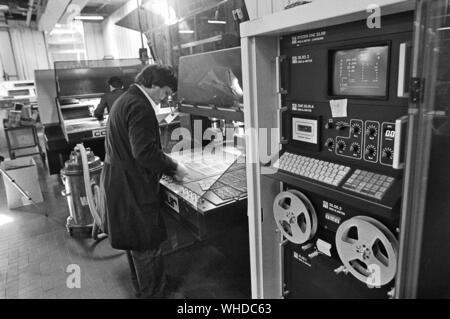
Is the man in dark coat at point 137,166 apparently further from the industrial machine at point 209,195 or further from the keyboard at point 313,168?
the keyboard at point 313,168

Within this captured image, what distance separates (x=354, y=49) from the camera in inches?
39.3

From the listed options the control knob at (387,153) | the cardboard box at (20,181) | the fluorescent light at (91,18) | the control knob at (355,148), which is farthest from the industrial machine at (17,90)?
the control knob at (387,153)

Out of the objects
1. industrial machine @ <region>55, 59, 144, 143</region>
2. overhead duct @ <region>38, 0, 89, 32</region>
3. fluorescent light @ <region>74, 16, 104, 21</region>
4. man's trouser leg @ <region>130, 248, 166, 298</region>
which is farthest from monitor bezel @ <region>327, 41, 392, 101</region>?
fluorescent light @ <region>74, 16, 104, 21</region>

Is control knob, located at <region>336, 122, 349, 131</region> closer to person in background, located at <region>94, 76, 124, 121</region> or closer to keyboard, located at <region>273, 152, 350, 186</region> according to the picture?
keyboard, located at <region>273, 152, 350, 186</region>

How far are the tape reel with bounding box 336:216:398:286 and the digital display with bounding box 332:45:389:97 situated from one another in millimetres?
405

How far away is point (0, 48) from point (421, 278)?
32.9 feet

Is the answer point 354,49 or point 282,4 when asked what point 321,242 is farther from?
point 282,4

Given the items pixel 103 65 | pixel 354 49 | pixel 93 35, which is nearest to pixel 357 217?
pixel 354 49

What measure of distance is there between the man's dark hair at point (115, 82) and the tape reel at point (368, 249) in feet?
10.8

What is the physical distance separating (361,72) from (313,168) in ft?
1.13

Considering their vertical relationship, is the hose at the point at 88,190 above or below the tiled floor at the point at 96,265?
above

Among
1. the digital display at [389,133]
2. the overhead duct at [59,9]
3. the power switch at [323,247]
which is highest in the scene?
the overhead duct at [59,9]

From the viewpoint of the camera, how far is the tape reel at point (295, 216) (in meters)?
1.25

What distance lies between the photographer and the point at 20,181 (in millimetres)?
3803
